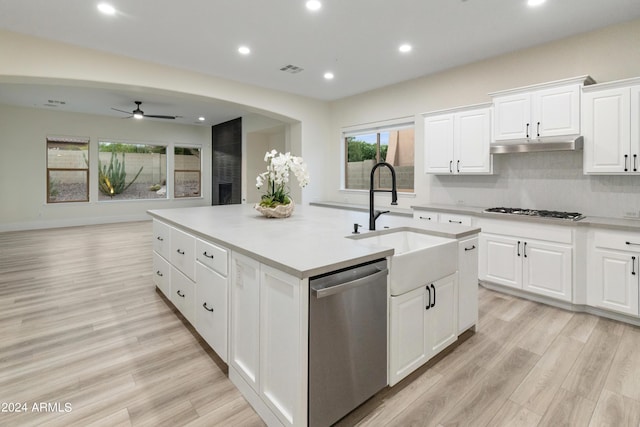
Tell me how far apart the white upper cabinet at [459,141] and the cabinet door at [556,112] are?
0.52 metres

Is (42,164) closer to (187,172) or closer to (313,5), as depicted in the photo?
(187,172)

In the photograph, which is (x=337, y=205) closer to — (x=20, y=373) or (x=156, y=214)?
(x=156, y=214)

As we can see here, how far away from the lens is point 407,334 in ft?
6.26

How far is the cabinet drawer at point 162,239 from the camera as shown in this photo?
117 inches

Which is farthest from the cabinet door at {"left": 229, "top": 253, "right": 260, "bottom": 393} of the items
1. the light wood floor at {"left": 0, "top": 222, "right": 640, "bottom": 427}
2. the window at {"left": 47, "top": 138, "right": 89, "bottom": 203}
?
the window at {"left": 47, "top": 138, "right": 89, "bottom": 203}

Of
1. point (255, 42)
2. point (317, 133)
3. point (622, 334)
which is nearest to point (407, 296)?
point (622, 334)

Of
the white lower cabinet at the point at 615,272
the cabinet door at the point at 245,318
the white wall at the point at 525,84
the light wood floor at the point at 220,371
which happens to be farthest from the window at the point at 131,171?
the white lower cabinet at the point at 615,272

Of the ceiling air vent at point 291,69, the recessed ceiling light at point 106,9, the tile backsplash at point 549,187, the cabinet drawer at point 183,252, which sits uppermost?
the ceiling air vent at point 291,69

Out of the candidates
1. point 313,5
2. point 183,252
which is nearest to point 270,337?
point 183,252

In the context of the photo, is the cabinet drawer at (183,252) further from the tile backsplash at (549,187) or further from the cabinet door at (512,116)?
the tile backsplash at (549,187)

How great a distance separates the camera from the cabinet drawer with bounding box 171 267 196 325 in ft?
8.16

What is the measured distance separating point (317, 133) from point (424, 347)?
5.06m

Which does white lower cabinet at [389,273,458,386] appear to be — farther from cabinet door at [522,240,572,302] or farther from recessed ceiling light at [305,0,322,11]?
recessed ceiling light at [305,0,322,11]

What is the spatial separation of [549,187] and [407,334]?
2.91 m
